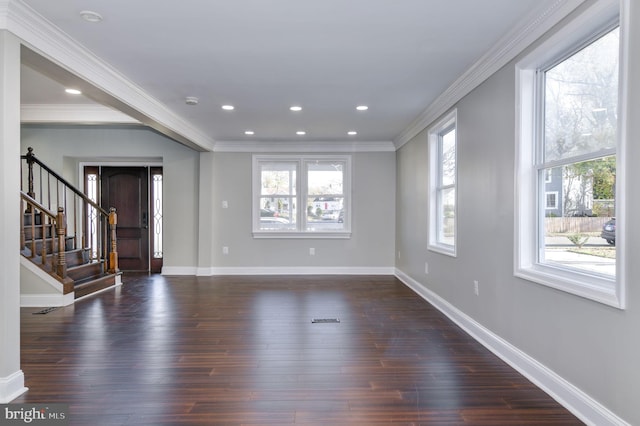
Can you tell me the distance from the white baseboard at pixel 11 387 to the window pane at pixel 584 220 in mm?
3582

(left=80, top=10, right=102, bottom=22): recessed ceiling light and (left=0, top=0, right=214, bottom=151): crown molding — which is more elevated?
(left=80, top=10, right=102, bottom=22): recessed ceiling light

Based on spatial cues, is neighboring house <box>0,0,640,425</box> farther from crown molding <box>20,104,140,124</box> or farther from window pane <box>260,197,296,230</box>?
crown molding <box>20,104,140,124</box>

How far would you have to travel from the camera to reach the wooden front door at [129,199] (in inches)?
296

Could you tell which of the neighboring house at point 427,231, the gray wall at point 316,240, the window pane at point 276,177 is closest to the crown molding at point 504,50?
the neighboring house at point 427,231

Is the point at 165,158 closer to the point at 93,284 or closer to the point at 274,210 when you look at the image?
the point at 274,210

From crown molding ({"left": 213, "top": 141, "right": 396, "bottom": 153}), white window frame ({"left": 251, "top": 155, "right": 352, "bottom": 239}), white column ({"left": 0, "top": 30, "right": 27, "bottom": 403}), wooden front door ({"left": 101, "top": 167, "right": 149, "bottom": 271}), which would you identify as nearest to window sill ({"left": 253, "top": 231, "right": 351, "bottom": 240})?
white window frame ({"left": 251, "top": 155, "right": 352, "bottom": 239})

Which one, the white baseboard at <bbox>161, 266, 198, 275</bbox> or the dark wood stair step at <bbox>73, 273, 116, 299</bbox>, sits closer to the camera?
the dark wood stair step at <bbox>73, 273, 116, 299</bbox>

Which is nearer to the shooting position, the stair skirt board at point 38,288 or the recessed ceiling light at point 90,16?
the recessed ceiling light at point 90,16

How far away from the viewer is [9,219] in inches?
95.7

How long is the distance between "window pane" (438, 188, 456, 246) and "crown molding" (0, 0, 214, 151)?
3574 millimetres

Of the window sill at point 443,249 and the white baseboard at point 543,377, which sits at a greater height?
the window sill at point 443,249

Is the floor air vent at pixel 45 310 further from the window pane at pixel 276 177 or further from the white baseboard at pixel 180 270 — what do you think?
the window pane at pixel 276 177

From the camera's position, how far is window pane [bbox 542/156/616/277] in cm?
216

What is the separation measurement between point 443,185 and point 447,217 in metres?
0.40
